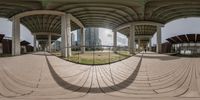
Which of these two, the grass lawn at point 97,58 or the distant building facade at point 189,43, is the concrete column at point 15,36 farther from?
the distant building facade at point 189,43

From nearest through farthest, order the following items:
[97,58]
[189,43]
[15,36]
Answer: [97,58], [15,36], [189,43]

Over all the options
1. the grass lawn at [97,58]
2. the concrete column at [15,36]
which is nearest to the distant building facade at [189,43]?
the grass lawn at [97,58]

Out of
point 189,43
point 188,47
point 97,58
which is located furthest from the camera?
point 189,43

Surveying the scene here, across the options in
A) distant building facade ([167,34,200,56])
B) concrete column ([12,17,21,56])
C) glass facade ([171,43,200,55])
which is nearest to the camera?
concrete column ([12,17,21,56])

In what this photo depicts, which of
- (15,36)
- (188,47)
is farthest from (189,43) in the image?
(15,36)

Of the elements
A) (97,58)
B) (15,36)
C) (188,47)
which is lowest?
(97,58)

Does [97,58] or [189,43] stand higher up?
[189,43]

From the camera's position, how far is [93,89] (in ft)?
17.3

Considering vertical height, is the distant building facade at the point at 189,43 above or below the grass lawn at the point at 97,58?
above

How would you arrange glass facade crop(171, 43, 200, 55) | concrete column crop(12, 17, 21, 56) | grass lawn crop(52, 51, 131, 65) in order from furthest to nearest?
glass facade crop(171, 43, 200, 55), concrete column crop(12, 17, 21, 56), grass lawn crop(52, 51, 131, 65)

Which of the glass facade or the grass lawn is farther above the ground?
the glass facade

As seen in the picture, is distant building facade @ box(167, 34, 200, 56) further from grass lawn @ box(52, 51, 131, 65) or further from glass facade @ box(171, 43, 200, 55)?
grass lawn @ box(52, 51, 131, 65)

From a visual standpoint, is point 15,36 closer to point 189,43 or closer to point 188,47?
point 188,47

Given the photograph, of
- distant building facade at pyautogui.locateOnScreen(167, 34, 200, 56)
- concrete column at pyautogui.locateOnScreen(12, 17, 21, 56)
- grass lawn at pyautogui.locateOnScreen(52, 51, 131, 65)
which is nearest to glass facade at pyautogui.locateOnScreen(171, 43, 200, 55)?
distant building facade at pyautogui.locateOnScreen(167, 34, 200, 56)
